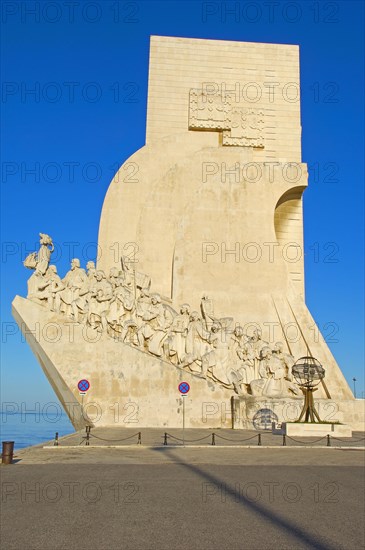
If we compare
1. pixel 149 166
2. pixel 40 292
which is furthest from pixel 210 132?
pixel 40 292

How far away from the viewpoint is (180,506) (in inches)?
172

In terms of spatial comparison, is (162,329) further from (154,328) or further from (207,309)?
(207,309)

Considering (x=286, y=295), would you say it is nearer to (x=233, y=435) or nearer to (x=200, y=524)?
(x=233, y=435)

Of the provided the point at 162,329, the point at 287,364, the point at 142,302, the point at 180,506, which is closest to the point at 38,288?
the point at 142,302

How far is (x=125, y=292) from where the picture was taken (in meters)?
14.0

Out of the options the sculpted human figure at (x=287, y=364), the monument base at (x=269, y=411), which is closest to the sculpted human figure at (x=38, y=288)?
the monument base at (x=269, y=411)

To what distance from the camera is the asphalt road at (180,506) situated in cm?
346

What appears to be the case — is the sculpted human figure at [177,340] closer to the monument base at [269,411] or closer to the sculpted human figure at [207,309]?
the sculpted human figure at [207,309]

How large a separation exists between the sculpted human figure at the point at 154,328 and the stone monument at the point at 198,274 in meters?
0.03

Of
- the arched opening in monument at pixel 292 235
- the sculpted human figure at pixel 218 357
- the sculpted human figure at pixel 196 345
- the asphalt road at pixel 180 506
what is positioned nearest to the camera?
the asphalt road at pixel 180 506

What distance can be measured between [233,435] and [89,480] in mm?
6038

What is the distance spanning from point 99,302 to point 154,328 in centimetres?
144

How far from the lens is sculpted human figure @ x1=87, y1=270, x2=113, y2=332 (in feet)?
43.9

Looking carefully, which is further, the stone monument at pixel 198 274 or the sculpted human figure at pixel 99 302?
the sculpted human figure at pixel 99 302
